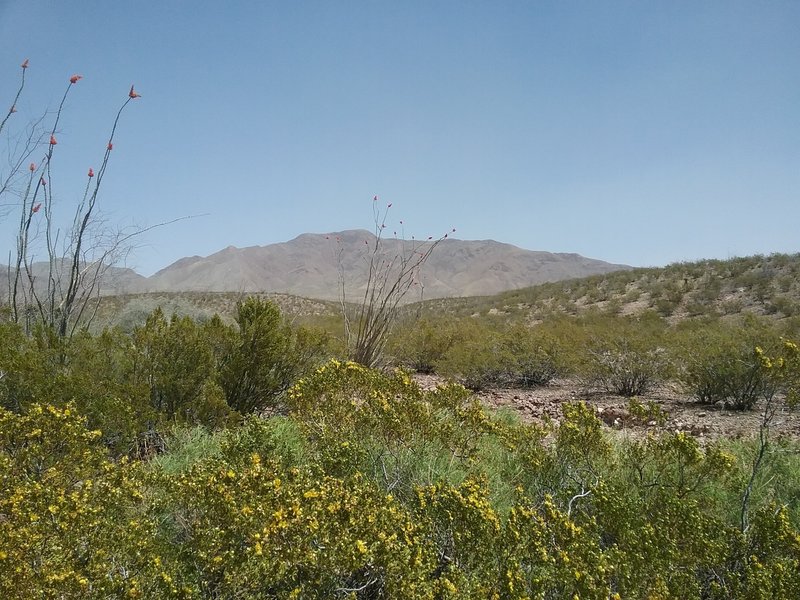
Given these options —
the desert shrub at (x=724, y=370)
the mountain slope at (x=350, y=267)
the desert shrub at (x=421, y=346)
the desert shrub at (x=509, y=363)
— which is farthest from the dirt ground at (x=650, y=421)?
the mountain slope at (x=350, y=267)

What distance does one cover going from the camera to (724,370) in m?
7.98

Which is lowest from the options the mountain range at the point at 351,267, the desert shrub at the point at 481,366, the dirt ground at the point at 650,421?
the dirt ground at the point at 650,421

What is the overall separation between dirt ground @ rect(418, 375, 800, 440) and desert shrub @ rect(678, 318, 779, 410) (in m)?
0.22

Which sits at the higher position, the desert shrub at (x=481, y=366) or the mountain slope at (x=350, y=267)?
the mountain slope at (x=350, y=267)

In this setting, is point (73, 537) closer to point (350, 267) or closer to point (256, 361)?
point (256, 361)

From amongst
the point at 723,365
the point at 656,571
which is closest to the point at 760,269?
the point at 723,365

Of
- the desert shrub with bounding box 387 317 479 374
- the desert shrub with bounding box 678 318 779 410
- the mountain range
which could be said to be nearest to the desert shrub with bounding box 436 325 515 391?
the desert shrub with bounding box 387 317 479 374

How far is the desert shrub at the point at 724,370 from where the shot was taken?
779cm

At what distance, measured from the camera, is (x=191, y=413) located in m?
5.38

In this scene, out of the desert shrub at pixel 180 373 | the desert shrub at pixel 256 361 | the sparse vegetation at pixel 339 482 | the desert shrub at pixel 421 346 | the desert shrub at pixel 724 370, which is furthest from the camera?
the desert shrub at pixel 421 346

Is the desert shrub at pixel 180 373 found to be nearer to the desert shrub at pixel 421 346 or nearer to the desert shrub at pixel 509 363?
the desert shrub at pixel 509 363

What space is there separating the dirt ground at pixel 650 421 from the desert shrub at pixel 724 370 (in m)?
0.22

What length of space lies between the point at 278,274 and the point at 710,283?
13514cm

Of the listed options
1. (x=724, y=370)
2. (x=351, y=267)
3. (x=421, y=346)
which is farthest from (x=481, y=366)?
(x=351, y=267)
